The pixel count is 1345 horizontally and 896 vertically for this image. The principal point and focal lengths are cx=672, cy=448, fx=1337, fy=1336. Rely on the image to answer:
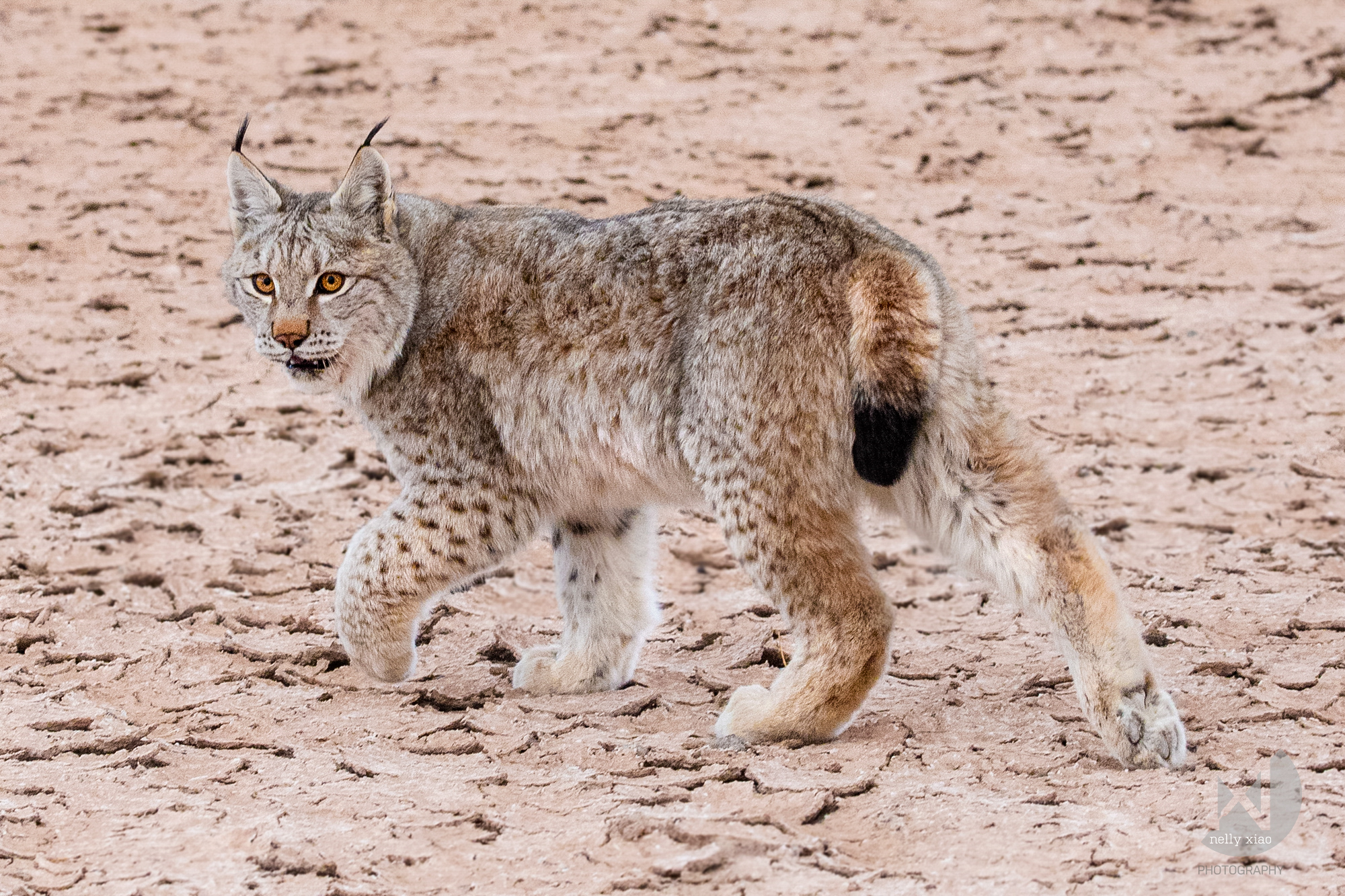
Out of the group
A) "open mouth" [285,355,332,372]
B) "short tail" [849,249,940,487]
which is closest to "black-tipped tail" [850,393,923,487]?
"short tail" [849,249,940,487]

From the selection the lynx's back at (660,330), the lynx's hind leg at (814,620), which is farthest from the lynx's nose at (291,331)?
the lynx's hind leg at (814,620)

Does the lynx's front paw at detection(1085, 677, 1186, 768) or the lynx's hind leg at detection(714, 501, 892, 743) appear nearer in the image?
the lynx's front paw at detection(1085, 677, 1186, 768)

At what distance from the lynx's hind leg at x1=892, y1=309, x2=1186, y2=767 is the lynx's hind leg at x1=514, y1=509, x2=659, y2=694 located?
3.15 ft

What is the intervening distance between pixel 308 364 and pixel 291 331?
0.12 metres

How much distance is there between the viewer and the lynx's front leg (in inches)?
149

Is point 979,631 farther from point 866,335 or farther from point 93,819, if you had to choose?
point 93,819

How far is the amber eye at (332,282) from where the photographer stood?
3.98 metres

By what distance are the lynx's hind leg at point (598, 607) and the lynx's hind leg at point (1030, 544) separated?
96 cm

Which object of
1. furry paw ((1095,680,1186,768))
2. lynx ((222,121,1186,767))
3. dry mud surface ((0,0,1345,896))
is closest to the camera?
dry mud surface ((0,0,1345,896))

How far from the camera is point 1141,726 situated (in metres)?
3.19

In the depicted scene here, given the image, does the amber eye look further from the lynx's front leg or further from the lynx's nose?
the lynx's front leg

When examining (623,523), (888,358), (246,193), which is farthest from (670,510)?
(246,193)

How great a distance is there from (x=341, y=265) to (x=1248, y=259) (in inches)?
198

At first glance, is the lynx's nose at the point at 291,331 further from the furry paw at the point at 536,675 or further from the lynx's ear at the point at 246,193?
the furry paw at the point at 536,675
